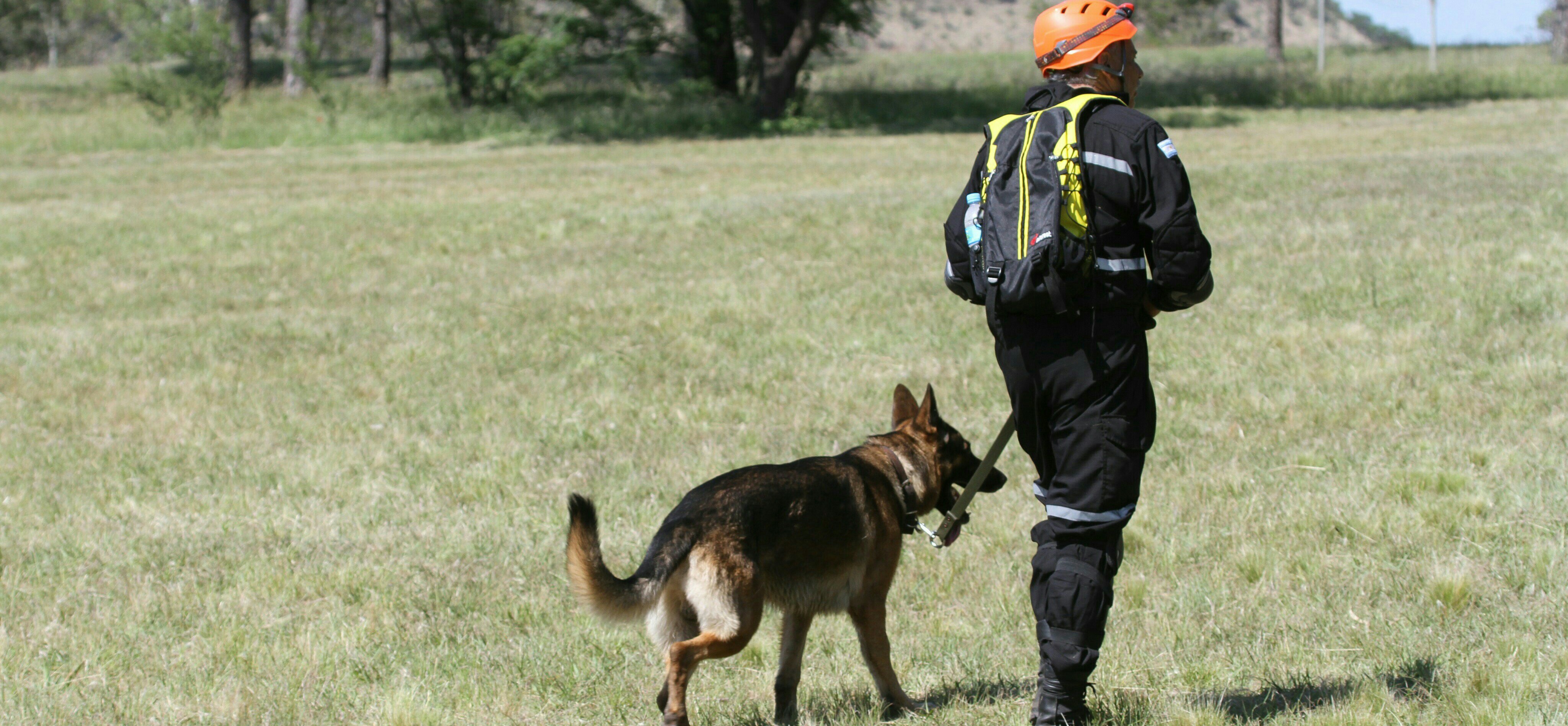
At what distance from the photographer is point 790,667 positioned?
3.87 meters

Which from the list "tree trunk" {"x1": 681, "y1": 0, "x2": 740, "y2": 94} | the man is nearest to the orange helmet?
the man

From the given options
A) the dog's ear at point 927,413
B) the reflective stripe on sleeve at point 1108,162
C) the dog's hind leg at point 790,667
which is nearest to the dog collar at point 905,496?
the dog's ear at point 927,413

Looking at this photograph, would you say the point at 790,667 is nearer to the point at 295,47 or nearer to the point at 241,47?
the point at 295,47

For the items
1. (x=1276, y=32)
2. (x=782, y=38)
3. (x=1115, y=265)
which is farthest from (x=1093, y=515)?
(x=1276, y=32)

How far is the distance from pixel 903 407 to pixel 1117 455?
1.22m

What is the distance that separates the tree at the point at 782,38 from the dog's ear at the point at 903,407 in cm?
2414

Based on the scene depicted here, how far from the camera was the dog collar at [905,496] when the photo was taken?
4016mm

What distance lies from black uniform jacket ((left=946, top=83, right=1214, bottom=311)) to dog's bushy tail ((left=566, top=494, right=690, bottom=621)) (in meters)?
1.33

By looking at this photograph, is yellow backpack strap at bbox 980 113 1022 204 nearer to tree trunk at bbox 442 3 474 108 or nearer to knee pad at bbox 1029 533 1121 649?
knee pad at bbox 1029 533 1121 649

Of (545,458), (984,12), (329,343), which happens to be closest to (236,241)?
(329,343)

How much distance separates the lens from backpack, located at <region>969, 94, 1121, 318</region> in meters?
3.07

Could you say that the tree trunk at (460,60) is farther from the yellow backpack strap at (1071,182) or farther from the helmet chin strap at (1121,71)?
the yellow backpack strap at (1071,182)

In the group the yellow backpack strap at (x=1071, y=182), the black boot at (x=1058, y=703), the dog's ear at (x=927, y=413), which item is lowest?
the black boot at (x=1058, y=703)

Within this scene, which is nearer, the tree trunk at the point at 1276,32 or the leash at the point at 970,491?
the leash at the point at 970,491
